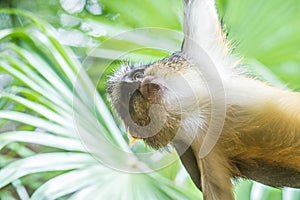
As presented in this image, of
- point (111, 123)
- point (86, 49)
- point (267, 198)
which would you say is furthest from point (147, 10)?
point (267, 198)

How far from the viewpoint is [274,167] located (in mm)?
841

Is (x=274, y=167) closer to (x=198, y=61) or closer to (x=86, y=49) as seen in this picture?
(x=198, y=61)

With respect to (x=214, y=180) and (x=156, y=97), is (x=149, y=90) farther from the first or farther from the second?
(x=214, y=180)

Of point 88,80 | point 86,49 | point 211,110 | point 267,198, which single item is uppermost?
point 86,49

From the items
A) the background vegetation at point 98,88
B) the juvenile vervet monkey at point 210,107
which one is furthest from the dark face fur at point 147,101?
the background vegetation at point 98,88

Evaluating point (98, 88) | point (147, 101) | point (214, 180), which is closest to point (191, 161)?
point (214, 180)

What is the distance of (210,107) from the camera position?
83cm

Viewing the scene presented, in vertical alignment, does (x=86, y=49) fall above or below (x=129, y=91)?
above

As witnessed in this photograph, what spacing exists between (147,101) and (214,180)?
0.58 ft

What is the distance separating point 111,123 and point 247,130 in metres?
0.44

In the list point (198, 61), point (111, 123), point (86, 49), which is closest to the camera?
point (198, 61)

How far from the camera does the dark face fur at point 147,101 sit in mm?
816

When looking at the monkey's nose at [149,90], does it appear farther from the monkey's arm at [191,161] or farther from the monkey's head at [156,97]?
the monkey's arm at [191,161]

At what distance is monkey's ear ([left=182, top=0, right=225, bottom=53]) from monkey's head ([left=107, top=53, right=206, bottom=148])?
0.04 m
